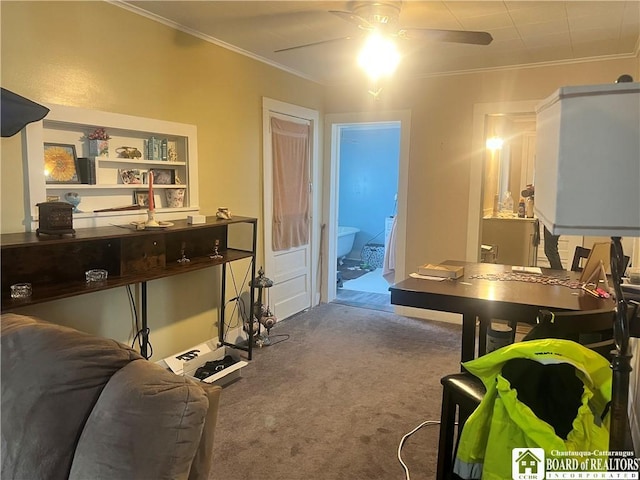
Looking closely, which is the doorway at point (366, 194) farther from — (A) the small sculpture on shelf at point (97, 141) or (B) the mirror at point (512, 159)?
(A) the small sculpture on shelf at point (97, 141)

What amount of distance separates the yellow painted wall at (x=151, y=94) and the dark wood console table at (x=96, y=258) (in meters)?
0.16

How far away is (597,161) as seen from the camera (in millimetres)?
988

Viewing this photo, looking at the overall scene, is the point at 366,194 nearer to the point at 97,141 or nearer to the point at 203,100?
the point at 203,100

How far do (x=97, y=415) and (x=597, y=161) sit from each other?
1.32 metres

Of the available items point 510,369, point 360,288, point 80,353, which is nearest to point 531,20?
point 510,369

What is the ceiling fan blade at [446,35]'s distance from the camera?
252 cm

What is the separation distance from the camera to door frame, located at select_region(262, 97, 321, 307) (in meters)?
4.14

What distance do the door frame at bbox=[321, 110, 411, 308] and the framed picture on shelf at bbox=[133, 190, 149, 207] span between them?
231 cm

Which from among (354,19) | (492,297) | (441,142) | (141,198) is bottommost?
(492,297)

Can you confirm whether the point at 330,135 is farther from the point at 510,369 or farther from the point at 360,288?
the point at 510,369

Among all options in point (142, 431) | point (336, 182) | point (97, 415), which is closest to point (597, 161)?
point (142, 431)

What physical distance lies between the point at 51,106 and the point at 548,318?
8.49 ft

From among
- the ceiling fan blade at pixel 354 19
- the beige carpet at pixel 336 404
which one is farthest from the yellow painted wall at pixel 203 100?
the ceiling fan blade at pixel 354 19

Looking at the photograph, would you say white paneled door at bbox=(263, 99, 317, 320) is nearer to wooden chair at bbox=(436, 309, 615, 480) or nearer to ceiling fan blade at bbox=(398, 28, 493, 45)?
ceiling fan blade at bbox=(398, 28, 493, 45)
